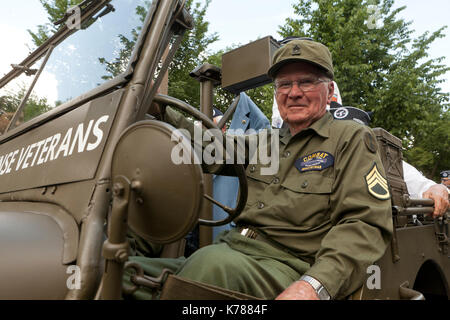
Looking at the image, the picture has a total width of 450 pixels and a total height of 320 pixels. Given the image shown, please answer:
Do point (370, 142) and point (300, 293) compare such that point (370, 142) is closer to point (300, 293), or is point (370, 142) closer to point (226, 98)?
point (300, 293)

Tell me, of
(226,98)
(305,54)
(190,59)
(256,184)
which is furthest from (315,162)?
(226,98)

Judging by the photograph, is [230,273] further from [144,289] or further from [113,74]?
[113,74]

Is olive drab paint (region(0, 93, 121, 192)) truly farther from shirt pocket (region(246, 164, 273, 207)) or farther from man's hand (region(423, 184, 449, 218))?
man's hand (region(423, 184, 449, 218))

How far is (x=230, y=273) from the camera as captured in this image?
1238 mm

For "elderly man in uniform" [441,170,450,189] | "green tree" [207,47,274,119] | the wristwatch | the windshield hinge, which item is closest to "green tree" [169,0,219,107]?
"green tree" [207,47,274,119]

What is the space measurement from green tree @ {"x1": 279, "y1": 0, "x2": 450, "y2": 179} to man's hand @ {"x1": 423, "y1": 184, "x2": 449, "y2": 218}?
25.3 ft

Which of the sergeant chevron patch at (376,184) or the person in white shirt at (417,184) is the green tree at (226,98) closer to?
the person in white shirt at (417,184)

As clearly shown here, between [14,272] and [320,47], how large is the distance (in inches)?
63.9

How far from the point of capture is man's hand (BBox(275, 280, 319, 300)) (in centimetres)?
121

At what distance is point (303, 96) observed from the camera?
1.89 metres

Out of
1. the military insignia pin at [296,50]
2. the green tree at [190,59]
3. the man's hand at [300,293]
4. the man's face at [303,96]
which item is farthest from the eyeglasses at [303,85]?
the green tree at [190,59]

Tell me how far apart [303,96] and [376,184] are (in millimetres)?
614

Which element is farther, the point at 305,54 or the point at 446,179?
the point at 446,179

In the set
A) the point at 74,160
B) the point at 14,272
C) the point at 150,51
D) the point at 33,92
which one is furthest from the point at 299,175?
the point at 33,92
